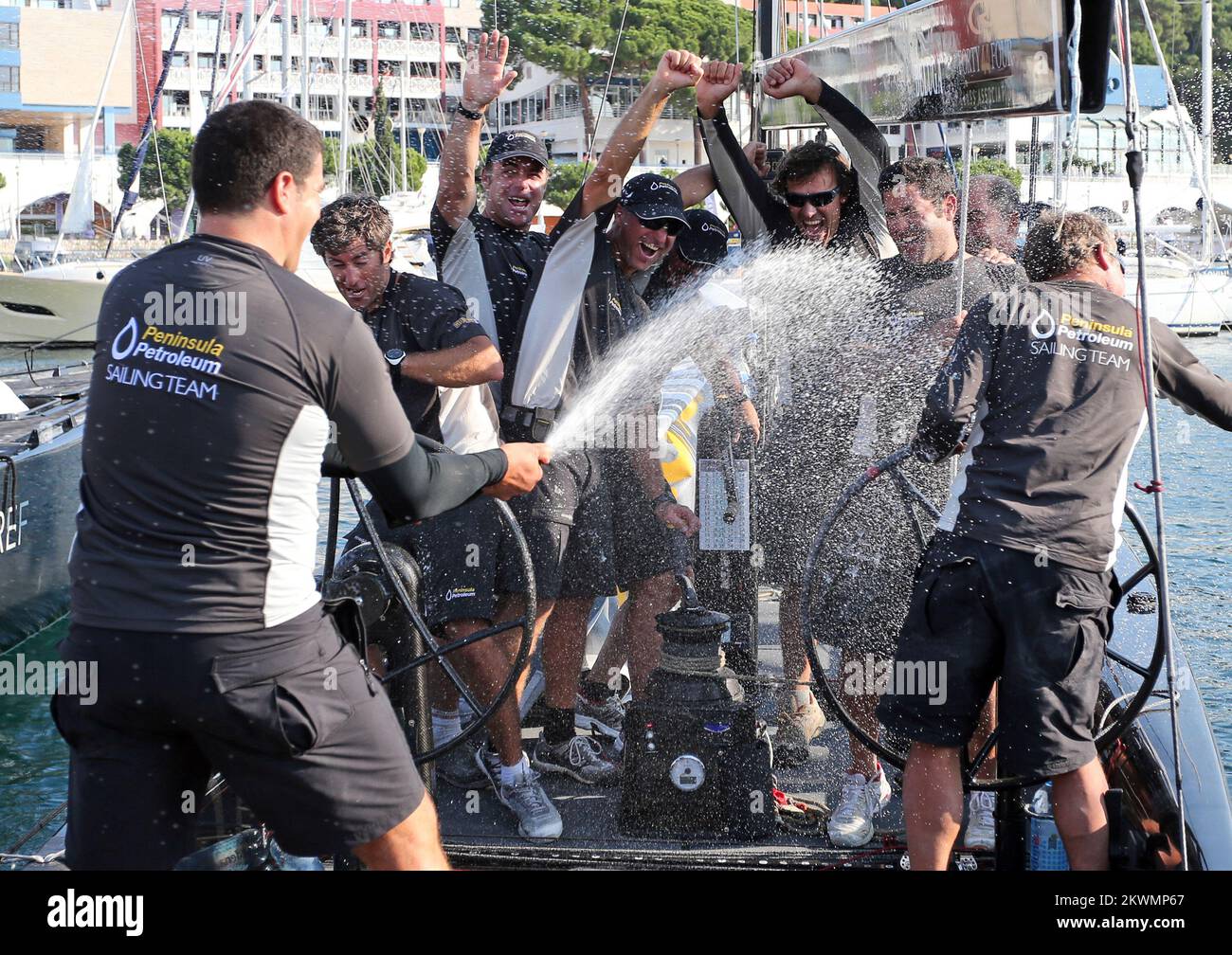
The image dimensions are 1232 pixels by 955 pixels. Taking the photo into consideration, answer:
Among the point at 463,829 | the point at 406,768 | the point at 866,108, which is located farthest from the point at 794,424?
the point at 406,768

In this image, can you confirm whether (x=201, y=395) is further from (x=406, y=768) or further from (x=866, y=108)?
(x=866, y=108)

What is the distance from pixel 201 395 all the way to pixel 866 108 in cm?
294

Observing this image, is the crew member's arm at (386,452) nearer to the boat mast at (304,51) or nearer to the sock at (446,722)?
the sock at (446,722)

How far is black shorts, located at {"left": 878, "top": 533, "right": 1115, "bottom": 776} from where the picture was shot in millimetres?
3229

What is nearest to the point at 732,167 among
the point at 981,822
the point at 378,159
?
the point at 981,822

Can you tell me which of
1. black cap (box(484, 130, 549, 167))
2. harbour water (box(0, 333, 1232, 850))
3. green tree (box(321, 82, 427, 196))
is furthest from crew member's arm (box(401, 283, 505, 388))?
green tree (box(321, 82, 427, 196))

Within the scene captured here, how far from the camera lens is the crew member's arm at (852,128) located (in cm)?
474

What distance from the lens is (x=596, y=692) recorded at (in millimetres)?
4996

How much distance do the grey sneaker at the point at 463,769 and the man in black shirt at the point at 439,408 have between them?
0.19 meters

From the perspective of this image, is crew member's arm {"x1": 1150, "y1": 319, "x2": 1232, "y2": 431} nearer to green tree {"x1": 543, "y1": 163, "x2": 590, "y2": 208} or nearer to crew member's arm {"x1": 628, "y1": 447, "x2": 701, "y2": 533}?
crew member's arm {"x1": 628, "y1": 447, "x2": 701, "y2": 533}

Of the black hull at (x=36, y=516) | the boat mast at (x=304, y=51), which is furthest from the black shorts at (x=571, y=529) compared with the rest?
the boat mast at (x=304, y=51)

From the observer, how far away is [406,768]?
8.75 ft

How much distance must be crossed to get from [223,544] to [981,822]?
2.66 meters

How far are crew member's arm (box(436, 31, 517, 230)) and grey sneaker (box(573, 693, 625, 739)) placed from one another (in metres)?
1.85
